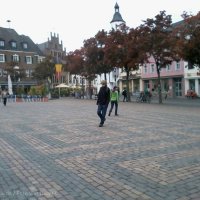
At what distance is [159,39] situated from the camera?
2912cm

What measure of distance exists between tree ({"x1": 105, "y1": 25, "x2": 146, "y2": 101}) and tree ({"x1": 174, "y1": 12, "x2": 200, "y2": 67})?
14.2 feet

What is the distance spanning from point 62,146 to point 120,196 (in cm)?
416

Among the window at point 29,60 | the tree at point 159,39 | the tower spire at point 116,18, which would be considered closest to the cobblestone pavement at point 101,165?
the tree at point 159,39

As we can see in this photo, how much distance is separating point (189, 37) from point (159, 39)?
3094 mm

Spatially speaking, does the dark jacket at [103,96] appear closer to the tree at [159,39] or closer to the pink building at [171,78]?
the tree at [159,39]

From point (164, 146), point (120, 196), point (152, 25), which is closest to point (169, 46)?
point (152, 25)

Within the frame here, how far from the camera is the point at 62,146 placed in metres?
8.91

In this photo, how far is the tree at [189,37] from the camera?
25.9 metres

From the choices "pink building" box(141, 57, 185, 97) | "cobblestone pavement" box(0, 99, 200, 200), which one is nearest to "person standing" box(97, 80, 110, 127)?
"cobblestone pavement" box(0, 99, 200, 200)

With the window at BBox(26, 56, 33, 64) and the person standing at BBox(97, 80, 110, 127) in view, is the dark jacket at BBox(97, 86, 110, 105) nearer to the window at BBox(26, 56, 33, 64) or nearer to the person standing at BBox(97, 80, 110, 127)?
the person standing at BBox(97, 80, 110, 127)

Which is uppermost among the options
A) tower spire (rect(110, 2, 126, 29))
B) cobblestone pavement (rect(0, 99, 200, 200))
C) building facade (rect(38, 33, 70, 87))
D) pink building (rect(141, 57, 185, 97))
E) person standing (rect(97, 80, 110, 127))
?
tower spire (rect(110, 2, 126, 29))

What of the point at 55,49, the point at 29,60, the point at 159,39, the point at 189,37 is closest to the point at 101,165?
the point at 189,37

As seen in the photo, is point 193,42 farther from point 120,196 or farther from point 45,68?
point 45,68

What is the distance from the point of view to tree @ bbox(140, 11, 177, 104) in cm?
2906
